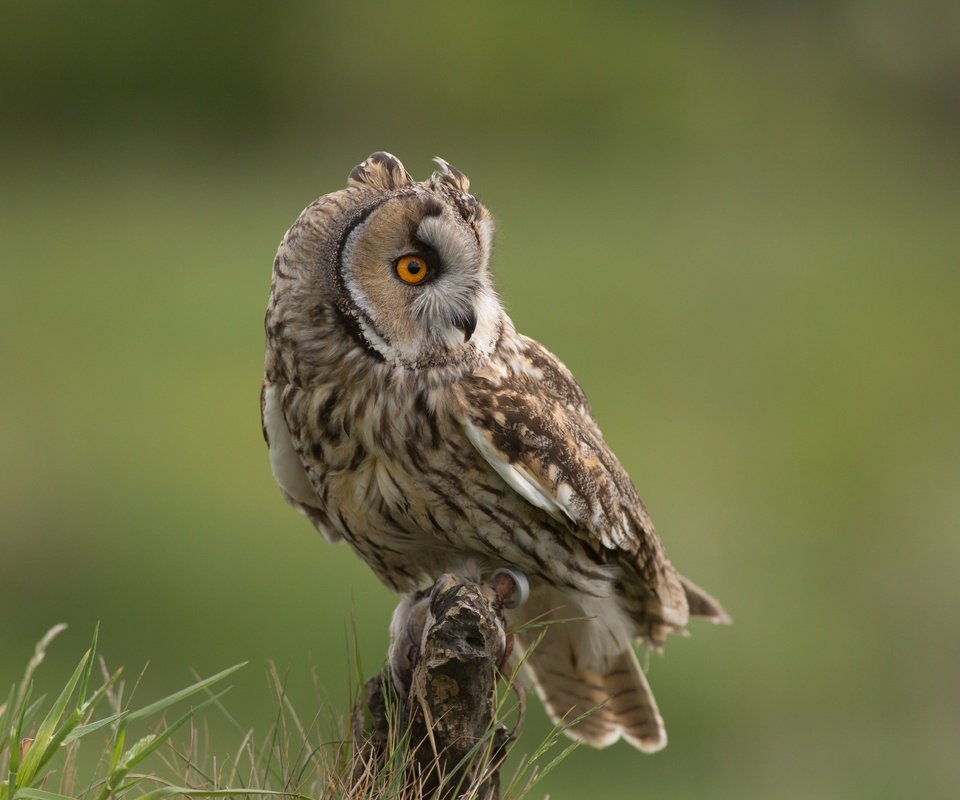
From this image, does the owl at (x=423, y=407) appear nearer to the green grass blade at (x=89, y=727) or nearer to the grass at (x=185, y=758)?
the grass at (x=185, y=758)

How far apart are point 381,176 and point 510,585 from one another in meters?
0.71

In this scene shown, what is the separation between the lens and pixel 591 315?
9.04 metres

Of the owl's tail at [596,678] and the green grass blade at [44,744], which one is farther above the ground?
the owl's tail at [596,678]

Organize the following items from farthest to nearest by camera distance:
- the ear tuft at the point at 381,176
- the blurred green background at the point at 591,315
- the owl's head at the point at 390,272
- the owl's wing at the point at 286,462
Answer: the blurred green background at the point at 591,315 → the owl's wing at the point at 286,462 → the ear tuft at the point at 381,176 → the owl's head at the point at 390,272

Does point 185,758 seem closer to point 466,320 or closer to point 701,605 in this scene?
point 466,320

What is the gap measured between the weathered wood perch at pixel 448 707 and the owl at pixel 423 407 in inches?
8.9

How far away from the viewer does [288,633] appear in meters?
5.59

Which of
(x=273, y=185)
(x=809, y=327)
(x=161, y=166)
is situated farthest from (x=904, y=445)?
(x=161, y=166)

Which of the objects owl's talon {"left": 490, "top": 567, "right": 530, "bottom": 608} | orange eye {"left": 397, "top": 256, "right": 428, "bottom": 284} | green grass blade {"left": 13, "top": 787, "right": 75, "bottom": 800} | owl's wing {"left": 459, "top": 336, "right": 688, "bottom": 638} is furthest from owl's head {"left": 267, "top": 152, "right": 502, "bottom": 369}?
green grass blade {"left": 13, "top": 787, "right": 75, "bottom": 800}

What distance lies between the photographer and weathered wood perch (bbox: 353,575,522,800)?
197 cm

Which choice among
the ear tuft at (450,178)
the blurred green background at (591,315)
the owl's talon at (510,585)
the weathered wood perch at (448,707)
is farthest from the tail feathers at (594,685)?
the blurred green background at (591,315)

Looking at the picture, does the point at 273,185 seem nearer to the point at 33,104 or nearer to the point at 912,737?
the point at 33,104

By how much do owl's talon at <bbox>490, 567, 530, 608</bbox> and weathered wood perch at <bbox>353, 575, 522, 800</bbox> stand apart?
0.23 metres

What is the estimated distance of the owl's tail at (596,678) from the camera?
2.73m
